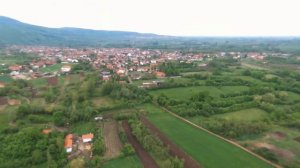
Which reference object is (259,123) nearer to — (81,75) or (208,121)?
(208,121)

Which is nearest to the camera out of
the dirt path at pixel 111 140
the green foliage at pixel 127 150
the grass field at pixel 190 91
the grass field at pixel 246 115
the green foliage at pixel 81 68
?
the green foliage at pixel 127 150

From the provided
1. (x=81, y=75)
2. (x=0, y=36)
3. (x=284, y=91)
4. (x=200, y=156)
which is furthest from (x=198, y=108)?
(x=0, y=36)

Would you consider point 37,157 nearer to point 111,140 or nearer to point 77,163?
point 77,163

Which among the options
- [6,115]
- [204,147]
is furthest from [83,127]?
[204,147]

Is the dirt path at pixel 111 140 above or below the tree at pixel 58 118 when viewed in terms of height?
below

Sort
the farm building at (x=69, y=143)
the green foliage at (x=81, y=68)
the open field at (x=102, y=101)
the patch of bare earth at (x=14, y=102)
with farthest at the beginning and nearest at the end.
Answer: the green foliage at (x=81, y=68) → the patch of bare earth at (x=14, y=102) → the open field at (x=102, y=101) → the farm building at (x=69, y=143)

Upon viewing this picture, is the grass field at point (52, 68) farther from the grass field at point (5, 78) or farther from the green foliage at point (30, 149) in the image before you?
the green foliage at point (30, 149)

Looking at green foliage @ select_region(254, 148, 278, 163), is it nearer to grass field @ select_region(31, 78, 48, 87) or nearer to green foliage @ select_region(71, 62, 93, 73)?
grass field @ select_region(31, 78, 48, 87)

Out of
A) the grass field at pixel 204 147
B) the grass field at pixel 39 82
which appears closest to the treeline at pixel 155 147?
the grass field at pixel 204 147
